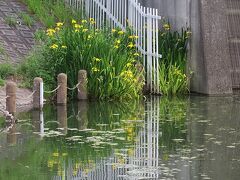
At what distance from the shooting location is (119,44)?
20.2 m

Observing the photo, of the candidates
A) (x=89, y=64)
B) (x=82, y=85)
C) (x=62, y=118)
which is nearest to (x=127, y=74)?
(x=89, y=64)

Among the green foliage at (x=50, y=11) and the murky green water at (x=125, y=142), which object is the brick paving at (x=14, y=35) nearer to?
the green foliage at (x=50, y=11)

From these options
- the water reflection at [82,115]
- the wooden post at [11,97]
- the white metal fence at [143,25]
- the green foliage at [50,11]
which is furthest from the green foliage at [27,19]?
the wooden post at [11,97]

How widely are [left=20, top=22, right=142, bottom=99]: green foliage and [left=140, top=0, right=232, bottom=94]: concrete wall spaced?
6.68 ft

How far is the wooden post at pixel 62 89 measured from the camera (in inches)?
700

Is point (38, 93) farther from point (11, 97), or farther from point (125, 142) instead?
point (125, 142)

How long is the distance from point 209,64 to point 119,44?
2248 millimetres

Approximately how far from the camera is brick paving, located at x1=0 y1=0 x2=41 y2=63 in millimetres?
21328

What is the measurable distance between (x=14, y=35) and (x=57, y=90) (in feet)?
16.7

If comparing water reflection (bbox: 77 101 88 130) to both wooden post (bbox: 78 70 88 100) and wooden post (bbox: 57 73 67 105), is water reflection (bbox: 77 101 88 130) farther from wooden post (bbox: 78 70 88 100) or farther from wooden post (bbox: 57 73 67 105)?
wooden post (bbox: 57 73 67 105)

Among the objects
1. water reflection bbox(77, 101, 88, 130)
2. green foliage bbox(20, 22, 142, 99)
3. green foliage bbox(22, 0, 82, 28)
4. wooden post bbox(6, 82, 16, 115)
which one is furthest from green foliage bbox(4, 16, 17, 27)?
wooden post bbox(6, 82, 16, 115)

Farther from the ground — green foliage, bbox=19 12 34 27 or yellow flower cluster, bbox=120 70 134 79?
green foliage, bbox=19 12 34 27

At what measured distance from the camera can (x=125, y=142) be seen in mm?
13992

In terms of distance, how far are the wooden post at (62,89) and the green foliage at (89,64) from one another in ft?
2.91
